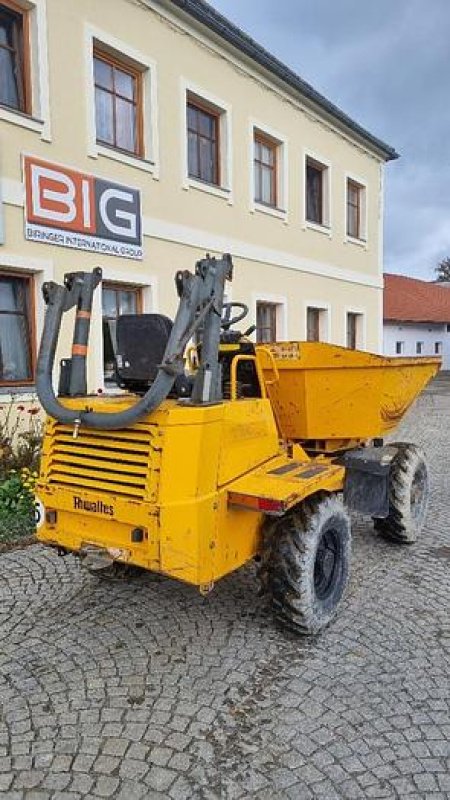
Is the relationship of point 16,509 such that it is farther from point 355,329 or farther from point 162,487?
point 355,329

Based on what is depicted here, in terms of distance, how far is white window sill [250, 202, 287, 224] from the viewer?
1166cm

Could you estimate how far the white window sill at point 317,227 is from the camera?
1331cm

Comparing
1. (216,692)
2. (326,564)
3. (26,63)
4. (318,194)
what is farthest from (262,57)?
(216,692)

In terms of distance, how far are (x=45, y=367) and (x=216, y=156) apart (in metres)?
8.80

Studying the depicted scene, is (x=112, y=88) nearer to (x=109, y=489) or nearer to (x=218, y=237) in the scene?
(x=218, y=237)

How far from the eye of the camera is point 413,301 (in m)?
32.1

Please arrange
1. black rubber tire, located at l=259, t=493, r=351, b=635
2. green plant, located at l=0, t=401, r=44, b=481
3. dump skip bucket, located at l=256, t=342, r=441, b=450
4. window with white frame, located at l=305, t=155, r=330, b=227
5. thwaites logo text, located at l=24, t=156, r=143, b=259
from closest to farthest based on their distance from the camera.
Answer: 1. black rubber tire, located at l=259, t=493, r=351, b=635
2. dump skip bucket, located at l=256, t=342, r=441, b=450
3. green plant, located at l=0, t=401, r=44, b=481
4. thwaites logo text, located at l=24, t=156, r=143, b=259
5. window with white frame, located at l=305, t=155, r=330, b=227

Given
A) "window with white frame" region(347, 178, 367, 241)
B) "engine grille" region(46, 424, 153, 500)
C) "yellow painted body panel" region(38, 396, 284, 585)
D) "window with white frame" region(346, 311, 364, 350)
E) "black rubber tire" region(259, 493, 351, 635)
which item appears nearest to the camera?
"yellow painted body panel" region(38, 396, 284, 585)

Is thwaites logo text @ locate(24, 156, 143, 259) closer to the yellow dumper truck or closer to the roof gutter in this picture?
the roof gutter

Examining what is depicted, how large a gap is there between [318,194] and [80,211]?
773 centimetres

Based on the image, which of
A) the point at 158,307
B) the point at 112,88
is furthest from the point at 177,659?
the point at 112,88

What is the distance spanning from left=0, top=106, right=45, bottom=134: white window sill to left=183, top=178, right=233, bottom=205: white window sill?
285 cm

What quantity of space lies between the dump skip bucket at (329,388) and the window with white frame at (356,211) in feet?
38.2

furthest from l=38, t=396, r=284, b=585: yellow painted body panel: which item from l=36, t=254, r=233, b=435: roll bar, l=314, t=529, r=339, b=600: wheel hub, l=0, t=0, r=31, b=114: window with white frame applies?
l=0, t=0, r=31, b=114: window with white frame
